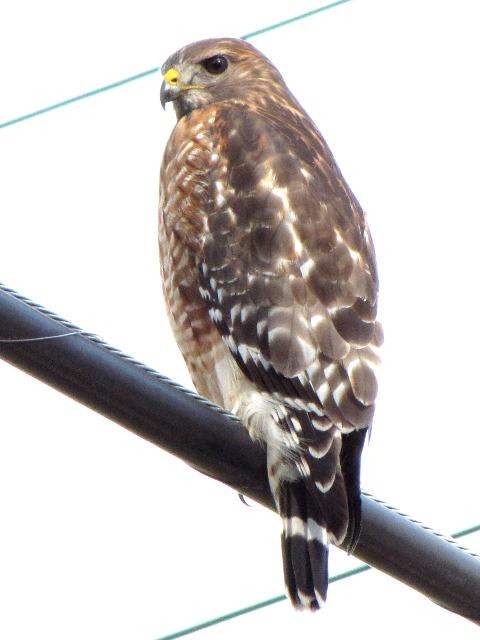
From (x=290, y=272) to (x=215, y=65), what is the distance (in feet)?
3.50

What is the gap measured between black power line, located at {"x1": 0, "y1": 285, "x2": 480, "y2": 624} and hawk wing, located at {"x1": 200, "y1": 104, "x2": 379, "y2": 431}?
48 cm

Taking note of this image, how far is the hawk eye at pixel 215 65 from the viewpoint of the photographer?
422 cm

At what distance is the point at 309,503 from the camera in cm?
299

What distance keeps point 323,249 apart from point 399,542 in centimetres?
108

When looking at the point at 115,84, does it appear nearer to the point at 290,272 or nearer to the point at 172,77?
the point at 172,77

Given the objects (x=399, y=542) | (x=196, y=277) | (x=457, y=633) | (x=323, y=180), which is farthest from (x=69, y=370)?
(x=457, y=633)

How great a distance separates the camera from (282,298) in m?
3.33

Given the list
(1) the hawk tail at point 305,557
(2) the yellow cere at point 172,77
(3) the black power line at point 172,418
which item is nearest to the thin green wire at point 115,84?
(2) the yellow cere at point 172,77

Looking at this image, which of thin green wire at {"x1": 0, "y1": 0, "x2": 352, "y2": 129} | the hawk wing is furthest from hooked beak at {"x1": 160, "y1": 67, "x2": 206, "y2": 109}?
thin green wire at {"x1": 0, "y1": 0, "x2": 352, "y2": 129}

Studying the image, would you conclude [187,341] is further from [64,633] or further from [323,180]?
[64,633]

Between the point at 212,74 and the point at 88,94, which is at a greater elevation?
the point at 88,94

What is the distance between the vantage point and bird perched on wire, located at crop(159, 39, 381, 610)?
297 centimetres

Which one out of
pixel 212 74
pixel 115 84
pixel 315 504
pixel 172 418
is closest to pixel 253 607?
pixel 212 74

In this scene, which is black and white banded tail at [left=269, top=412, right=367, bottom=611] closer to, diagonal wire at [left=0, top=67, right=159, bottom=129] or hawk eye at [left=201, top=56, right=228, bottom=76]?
hawk eye at [left=201, top=56, right=228, bottom=76]
